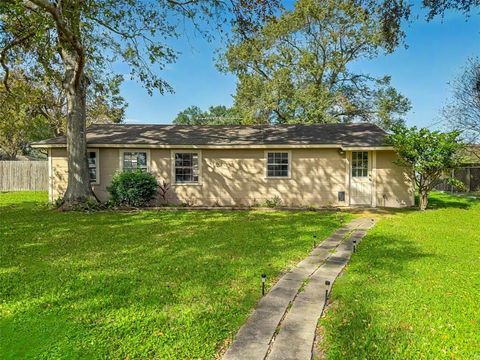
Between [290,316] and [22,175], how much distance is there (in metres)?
23.1

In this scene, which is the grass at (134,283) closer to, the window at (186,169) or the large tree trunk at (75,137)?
the large tree trunk at (75,137)

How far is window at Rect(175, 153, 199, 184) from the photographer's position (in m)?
14.3

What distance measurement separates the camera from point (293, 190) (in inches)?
552

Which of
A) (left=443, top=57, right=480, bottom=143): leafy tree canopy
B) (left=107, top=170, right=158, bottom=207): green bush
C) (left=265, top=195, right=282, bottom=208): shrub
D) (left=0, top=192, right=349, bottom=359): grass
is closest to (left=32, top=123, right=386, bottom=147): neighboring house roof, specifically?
(left=107, top=170, right=158, bottom=207): green bush

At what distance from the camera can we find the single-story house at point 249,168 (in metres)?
13.6

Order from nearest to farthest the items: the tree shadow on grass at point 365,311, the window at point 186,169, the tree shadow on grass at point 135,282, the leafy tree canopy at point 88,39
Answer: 1. the tree shadow on grass at point 365,311
2. the tree shadow on grass at point 135,282
3. the leafy tree canopy at point 88,39
4. the window at point 186,169

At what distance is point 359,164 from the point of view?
1367 centimetres

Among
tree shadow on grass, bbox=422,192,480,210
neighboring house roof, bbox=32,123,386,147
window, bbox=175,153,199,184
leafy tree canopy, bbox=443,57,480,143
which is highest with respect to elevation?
leafy tree canopy, bbox=443,57,480,143

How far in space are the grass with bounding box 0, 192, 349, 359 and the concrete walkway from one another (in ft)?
0.59

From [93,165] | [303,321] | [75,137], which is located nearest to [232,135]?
[93,165]

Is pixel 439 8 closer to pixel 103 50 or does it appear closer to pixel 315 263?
pixel 315 263

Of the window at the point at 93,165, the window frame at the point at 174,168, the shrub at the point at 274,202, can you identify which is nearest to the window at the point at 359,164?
the shrub at the point at 274,202

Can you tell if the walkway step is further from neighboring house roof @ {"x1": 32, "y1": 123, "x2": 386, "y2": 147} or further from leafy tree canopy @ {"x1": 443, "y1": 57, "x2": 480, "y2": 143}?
leafy tree canopy @ {"x1": 443, "y1": 57, "x2": 480, "y2": 143}

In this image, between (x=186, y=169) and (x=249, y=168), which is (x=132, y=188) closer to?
(x=186, y=169)
